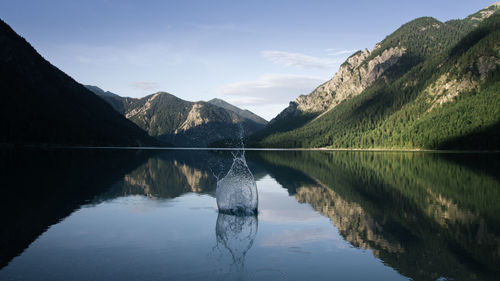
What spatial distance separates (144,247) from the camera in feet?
54.3

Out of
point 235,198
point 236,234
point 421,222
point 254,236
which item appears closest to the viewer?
point 254,236

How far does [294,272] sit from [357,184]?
92.8ft

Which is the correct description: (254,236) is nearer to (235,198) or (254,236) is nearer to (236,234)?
(236,234)

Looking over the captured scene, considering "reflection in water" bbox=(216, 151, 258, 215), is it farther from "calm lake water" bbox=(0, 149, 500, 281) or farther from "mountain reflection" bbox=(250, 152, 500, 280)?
"mountain reflection" bbox=(250, 152, 500, 280)

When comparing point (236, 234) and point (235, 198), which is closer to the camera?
point (236, 234)

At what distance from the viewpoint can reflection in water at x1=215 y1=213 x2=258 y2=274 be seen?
49.4 ft

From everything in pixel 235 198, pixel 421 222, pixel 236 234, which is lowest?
pixel 236 234

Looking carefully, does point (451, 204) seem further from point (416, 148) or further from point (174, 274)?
point (416, 148)

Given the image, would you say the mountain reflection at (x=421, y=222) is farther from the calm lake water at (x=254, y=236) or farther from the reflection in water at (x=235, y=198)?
the reflection in water at (x=235, y=198)

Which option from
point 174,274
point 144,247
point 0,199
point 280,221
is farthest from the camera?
point 0,199

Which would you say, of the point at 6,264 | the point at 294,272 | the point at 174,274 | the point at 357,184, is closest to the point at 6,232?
the point at 6,264

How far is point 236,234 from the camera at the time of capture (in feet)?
63.2

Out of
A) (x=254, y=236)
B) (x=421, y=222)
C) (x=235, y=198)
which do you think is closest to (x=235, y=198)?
(x=235, y=198)

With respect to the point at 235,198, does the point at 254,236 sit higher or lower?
lower
